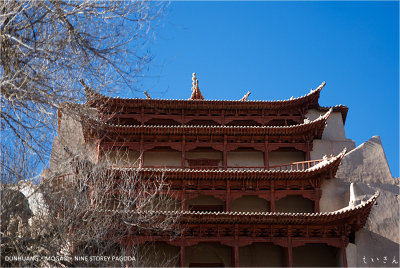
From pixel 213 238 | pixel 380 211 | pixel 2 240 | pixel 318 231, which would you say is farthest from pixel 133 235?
pixel 380 211

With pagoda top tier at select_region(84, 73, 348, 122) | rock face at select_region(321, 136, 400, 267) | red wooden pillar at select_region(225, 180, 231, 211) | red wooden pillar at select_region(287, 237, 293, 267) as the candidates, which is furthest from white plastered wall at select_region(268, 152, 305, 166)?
red wooden pillar at select_region(287, 237, 293, 267)

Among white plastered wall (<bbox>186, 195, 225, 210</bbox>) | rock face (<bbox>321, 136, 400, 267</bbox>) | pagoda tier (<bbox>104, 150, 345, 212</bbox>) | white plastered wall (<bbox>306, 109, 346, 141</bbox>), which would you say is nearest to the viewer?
rock face (<bbox>321, 136, 400, 267</bbox>)

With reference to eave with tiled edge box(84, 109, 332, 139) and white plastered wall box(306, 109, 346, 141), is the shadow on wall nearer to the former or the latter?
eave with tiled edge box(84, 109, 332, 139)

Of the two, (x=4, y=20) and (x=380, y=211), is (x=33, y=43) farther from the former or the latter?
(x=380, y=211)

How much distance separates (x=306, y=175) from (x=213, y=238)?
3815mm

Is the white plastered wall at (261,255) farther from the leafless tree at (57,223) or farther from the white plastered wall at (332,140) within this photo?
the leafless tree at (57,223)

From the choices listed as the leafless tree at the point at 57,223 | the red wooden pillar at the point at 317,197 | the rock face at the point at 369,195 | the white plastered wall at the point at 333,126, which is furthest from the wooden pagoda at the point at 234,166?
the leafless tree at the point at 57,223

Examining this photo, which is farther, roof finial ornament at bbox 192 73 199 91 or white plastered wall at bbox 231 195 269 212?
roof finial ornament at bbox 192 73 199 91

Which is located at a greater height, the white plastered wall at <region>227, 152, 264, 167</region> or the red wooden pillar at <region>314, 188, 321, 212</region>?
the white plastered wall at <region>227, 152, 264, 167</region>

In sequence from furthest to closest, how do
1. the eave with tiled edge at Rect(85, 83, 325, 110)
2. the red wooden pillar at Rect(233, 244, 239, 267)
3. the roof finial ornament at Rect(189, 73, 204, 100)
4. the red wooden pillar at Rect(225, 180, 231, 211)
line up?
the roof finial ornament at Rect(189, 73, 204, 100) < the eave with tiled edge at Rect(85, 83, 325, 110) < the red wooden pillar at Rect(225, 180, 231, 211) < the red wooden pillar at Rect(233, 244, 239, 267)

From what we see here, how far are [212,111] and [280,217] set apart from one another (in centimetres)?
701

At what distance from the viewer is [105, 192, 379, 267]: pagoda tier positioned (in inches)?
624

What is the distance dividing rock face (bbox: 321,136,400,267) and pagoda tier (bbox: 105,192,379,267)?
863mm

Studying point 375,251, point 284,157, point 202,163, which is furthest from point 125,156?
point 375,251
